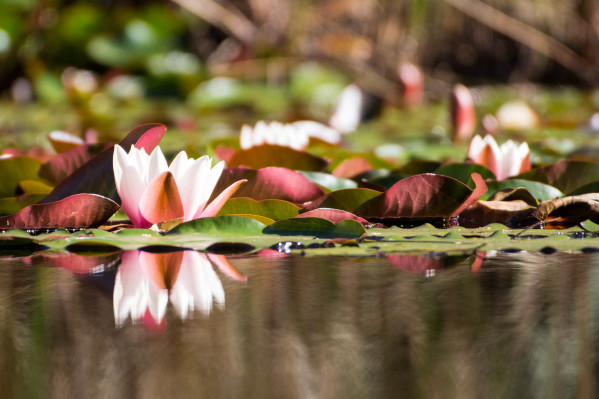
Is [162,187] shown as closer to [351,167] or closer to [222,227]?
[222,227]

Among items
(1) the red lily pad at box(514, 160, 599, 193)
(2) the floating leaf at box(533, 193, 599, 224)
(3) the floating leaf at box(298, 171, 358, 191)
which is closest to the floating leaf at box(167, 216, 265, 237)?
(3) the floating leaf at box(298, 171, 358, 191)

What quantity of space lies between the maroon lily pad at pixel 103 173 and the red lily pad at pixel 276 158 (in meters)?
0.42

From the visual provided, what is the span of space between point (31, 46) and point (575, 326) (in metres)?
4.65

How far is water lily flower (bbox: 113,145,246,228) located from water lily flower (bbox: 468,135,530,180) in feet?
2.25

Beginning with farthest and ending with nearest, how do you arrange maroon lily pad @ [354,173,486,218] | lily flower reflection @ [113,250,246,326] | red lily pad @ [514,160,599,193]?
red lily pad @ [514,160,599,193] < maroon lily pad @ [354,173,486,218] < lily flower reflection @ [113,250,246,326]

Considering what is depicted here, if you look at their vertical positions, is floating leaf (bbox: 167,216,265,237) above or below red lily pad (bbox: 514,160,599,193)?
below

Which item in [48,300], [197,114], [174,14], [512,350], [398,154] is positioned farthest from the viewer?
[174,14]

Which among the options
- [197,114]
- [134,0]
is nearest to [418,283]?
[197,114]

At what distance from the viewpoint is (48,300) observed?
808 millimetres

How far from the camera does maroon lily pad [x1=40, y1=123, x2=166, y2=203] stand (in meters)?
1.22

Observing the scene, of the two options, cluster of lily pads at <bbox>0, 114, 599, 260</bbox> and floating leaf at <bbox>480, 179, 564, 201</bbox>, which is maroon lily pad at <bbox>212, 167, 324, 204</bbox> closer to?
cluster of lily pads at <bbox>0, 114, 599, 260</bbox>

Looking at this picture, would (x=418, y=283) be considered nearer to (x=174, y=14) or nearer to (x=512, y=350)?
(x=512, y=350)

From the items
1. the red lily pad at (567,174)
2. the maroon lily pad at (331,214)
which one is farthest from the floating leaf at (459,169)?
the maroon lily pad at (331,214)

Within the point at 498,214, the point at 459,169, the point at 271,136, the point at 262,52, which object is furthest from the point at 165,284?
the point at 262,52
